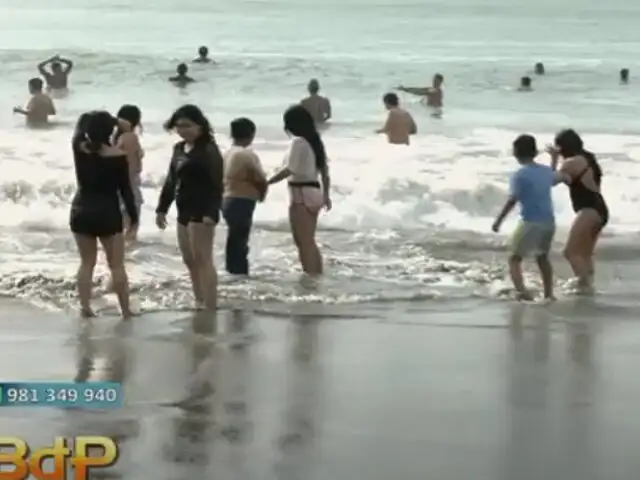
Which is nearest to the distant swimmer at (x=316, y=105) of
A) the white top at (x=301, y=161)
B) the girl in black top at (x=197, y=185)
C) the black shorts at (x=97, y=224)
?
the white top at (x=301, y=161)

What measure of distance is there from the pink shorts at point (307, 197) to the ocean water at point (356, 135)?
0.64 meters

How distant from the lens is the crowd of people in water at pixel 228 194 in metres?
8.31

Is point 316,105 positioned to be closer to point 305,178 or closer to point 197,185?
point 305,178

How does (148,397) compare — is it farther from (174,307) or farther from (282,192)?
(282,192)

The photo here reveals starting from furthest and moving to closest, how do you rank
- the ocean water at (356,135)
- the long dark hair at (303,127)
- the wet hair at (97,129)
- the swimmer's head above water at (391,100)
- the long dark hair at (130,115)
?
the swimmer's head above water at (391,100)
the ocean water at (356,135)
the long dark hair at (130,115)
the long dark hair at (303,127)
the wet hair at (97,129)

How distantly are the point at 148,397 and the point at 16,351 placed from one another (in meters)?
1.43

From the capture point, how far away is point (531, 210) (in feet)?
31.0

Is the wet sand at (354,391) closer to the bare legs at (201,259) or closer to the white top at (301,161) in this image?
the bare legs at (201,259)

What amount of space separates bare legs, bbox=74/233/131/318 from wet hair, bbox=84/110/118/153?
0.65 m

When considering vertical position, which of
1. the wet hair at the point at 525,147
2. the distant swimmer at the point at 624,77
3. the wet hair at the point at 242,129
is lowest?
the wet hair at the point at 525,147

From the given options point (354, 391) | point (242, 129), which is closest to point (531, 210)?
point (242, 129)

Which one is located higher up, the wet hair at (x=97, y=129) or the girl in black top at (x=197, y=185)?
the wet hair at (x=97, y=129)

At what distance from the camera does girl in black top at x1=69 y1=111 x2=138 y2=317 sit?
8.13 m

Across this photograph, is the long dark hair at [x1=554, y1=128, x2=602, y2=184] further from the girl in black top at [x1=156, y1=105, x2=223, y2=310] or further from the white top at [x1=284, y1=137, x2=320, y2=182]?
the girl in black top at [x1=156, y1=105, x2=223, y2=310]
